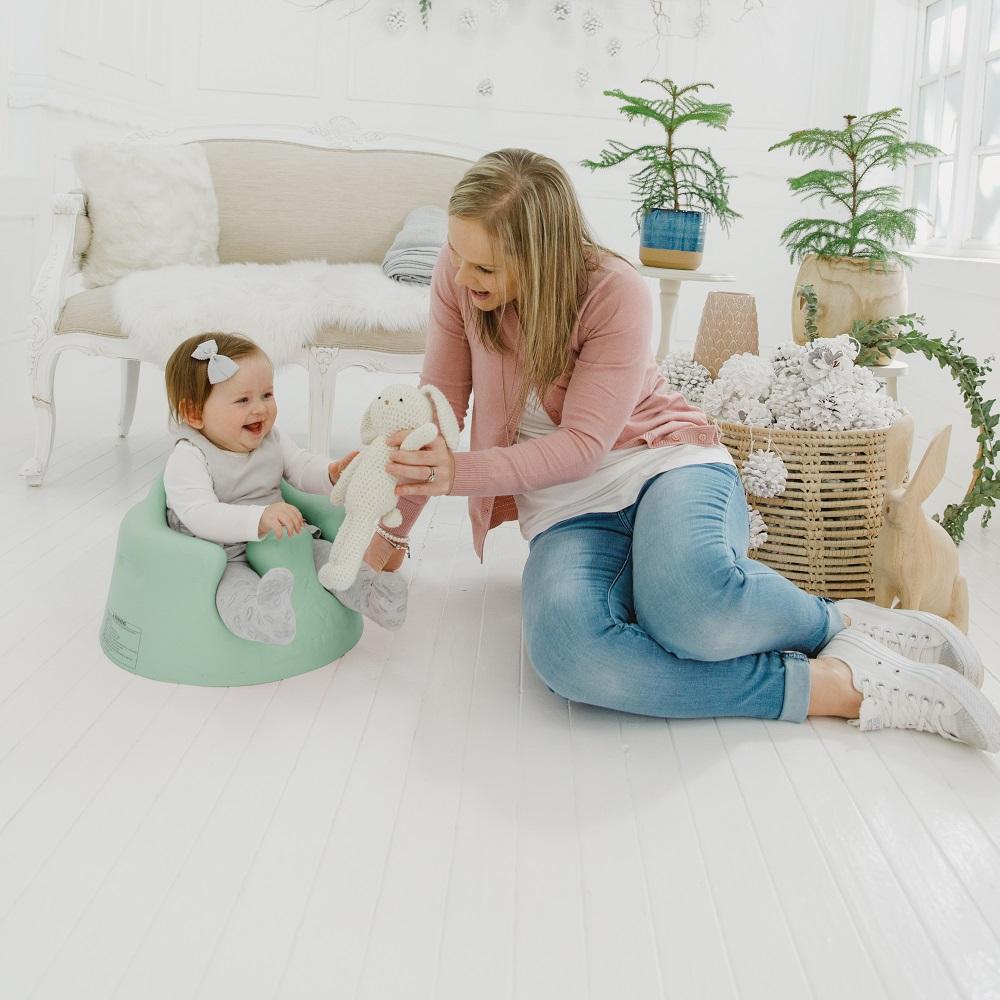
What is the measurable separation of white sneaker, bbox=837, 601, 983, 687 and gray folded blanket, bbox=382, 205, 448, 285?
171cm

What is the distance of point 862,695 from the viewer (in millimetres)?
1640

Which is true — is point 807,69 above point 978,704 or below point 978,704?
above

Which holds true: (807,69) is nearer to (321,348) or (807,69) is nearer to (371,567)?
(321,348)

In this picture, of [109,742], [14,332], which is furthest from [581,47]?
[109,742]

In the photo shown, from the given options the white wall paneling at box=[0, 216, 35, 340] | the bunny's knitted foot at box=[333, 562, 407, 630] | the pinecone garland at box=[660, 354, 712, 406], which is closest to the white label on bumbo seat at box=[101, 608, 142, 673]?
the bunny's knitted foot at box=[333, 562, 407, 630]

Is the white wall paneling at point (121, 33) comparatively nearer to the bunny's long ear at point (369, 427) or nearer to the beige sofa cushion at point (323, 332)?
the beige sofa cushion at point (323, 332)

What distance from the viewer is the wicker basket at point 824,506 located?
82.8 inches

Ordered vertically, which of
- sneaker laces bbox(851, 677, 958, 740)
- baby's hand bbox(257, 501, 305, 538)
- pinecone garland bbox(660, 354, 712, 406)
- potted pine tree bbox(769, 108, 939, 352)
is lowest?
sneaker laces bbox(851, 677, 958, 740)

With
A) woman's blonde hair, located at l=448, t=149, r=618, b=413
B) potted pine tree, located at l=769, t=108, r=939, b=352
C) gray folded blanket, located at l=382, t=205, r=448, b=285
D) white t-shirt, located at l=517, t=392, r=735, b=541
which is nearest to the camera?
woman's blonde hair, located at l=448, t=149, r=618, b=413

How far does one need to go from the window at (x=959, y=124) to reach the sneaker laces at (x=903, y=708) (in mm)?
2609

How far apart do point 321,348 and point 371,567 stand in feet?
3.42

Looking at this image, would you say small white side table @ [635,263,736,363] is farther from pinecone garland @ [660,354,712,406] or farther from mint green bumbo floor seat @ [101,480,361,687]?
mint green bumbo floor seat @ [101,480,361,687]

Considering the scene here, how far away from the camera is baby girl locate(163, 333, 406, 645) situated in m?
1.73

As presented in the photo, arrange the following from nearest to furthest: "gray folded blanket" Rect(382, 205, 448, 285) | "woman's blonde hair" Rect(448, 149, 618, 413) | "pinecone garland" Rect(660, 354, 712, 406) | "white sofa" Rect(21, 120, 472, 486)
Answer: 1. "woman's blonde hair" Rect(448, 149, 618, 413)
2. "pinecone garland" Rect(660, 354, 712, 406)
3. "gray folded blanket" Rect(382, 205, 448, 285)
4. "white sofa" Rect(21, 120, 472, 486)
